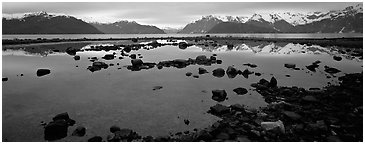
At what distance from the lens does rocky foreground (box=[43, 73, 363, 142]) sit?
12.2m

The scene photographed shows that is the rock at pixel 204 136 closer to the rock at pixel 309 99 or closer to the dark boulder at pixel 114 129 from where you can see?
the dark boulder at pixel 114 129

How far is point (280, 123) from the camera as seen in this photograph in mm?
12844

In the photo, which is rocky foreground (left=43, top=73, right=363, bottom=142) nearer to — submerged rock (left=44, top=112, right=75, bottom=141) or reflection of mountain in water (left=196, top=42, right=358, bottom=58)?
submerged rock (left=44, top=112, right=75, bottom=141)

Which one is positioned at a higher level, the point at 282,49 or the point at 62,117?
the point at 282,49

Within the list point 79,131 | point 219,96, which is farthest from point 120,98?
point 219,96

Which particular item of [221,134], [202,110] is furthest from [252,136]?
[202,110]

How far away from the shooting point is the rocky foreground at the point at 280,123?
12.2 m

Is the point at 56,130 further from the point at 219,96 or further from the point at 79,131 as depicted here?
the point at 219,96

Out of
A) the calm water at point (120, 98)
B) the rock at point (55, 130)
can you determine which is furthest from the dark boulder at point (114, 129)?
the rock at point (55, 130)

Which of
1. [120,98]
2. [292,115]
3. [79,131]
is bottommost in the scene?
[79,131]

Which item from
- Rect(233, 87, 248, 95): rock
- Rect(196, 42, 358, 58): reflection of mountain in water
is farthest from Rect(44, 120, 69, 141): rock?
Rect(196, 42, 358, 58): reflection of mountain in water

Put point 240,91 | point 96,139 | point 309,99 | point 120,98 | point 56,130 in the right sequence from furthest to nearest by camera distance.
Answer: point 240,91, point 120,98, point 309,99, point 56,130, point 96,139

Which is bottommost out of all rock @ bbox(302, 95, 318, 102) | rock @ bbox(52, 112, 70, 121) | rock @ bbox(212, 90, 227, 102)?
rock @ bbox(52, 112, 70, 121)

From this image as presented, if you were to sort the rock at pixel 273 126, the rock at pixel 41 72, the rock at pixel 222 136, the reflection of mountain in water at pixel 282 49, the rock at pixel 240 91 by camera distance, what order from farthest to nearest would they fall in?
1. the reflection of mountain in water at pixel 282 49
2. the rock at pixel 41 72
3. the rock at pixel 240 91
4. the rock at pixel 273 126
5. the rock at pixel 222 136
